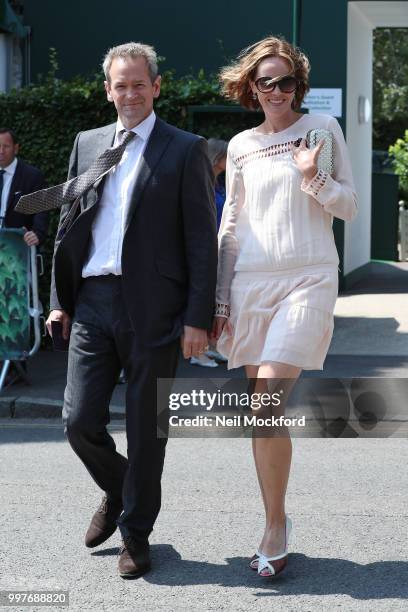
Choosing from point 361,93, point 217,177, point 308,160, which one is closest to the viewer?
point 308,160

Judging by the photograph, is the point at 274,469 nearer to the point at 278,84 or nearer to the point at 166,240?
the point at 166,240

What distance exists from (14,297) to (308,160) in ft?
16.5

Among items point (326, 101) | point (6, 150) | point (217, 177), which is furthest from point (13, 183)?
point (326, 101)

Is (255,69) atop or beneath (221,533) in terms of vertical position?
atop

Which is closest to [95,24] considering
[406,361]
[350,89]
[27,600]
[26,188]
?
[350,89]

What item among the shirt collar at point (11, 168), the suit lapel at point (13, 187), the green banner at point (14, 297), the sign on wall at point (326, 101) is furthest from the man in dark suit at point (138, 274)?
the sign on wall at point (326, 101)

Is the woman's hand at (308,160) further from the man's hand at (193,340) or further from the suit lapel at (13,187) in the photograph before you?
the suit lapel at (13,187)

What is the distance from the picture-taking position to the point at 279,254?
4496 mm

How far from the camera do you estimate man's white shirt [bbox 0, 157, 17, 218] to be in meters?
9.36

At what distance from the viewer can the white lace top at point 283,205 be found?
448 cm

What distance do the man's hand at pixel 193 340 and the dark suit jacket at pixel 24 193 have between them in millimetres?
4812

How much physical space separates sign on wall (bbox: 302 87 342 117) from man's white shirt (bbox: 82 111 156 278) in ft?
33.6

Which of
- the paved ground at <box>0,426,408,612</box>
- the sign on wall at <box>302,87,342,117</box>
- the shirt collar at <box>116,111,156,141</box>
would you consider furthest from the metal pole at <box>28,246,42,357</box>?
the sign on wall at <box>302,87,342,117</box>

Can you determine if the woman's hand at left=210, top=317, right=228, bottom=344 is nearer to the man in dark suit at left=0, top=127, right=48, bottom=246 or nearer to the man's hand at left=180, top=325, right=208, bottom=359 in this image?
the man's hand at left=180, top=325, right=208, bottom=359
